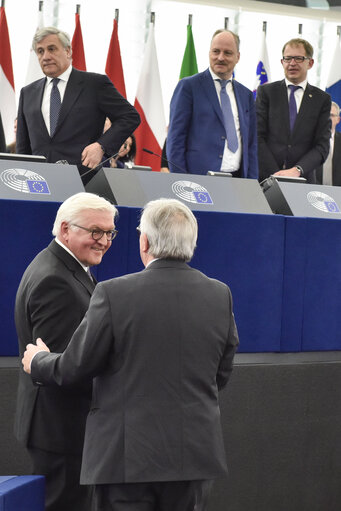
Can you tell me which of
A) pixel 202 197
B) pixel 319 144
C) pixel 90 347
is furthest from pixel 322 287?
pixel 90 347

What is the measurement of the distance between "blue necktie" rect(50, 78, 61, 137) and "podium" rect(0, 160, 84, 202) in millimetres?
773

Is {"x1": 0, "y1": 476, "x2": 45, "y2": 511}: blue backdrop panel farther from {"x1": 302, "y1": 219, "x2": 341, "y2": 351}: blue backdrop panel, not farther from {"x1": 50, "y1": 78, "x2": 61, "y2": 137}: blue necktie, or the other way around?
{"x1": 50, "y1": 78, "x2": 61, "y2": 137}: blue necktie

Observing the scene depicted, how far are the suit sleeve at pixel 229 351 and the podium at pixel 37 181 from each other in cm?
123

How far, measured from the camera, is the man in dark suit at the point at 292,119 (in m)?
4.97

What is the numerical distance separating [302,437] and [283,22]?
506 centimetres

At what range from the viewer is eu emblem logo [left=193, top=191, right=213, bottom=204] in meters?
3.78

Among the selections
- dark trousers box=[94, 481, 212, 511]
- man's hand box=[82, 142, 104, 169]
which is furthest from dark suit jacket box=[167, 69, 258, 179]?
dark trousers box=[94, 481, 212, 511]

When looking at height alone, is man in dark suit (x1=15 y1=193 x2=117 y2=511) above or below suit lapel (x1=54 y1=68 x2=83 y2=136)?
below

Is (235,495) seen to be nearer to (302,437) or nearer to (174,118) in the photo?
(302,437)

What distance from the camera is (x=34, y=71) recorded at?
22.5 ft

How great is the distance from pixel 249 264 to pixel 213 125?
3.54ft

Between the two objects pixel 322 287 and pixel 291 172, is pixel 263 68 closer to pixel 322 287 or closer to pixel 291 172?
pixel 291 172

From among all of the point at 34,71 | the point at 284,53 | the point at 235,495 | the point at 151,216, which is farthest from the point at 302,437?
the point at 34,71

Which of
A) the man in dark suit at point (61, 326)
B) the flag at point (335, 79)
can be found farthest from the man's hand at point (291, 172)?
the flag at point (335, 79)
